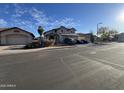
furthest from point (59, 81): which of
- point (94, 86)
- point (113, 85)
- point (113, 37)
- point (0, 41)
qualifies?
point (113, 37)

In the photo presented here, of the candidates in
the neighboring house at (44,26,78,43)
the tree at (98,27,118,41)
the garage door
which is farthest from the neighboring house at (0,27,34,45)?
the tree at (98,27,118,41)

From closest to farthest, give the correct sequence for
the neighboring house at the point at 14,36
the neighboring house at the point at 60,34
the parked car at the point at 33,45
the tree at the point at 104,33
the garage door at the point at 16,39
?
the parked car at the point at 33,45, the neighboring house at the point at 14,36, the garage door at the point at 16,39, the neighboring house at the point at 60,34, the tree at the point at 104,33

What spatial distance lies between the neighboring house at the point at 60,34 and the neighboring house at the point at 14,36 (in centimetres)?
975

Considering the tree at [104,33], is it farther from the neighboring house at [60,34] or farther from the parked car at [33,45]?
the parked car at [33,45]

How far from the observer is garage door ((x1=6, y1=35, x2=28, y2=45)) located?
36225mm

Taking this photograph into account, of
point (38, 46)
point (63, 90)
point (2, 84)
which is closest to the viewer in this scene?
point (63, 90)

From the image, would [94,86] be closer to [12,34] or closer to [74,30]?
Result: [12,34]

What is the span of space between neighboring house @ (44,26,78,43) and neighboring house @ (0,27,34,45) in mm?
9746

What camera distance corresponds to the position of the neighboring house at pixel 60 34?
46181 millimetres

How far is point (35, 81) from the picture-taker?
5.30 metres

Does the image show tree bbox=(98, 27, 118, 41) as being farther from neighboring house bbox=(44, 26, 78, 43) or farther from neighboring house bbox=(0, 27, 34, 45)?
neighboring house bbox=(0, 27, 34, 45)

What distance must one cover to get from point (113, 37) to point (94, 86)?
88477 mm

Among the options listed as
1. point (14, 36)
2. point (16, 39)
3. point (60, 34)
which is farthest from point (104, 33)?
point (14, 36)

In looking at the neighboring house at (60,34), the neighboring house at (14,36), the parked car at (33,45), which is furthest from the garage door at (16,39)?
the parked car at (33,45)
